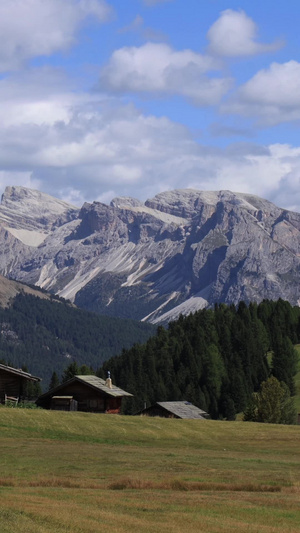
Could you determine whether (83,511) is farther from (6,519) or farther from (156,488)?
(156,488)

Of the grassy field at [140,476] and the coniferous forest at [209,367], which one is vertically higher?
the coniferous forest at [209,367]

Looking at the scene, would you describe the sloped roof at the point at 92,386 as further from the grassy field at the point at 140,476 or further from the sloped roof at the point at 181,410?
the grassy field at the point at 140,476

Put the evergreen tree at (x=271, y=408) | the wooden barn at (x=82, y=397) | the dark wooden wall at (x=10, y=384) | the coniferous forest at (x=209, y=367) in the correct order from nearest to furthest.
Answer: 1. the dark wooden wall at (x=10, y=384)
2. the wooden barn at (x=82, y=397)
3. the evergreen tree at (x=271, y=408)
4. the coniferous forest at (x=209, y=367)

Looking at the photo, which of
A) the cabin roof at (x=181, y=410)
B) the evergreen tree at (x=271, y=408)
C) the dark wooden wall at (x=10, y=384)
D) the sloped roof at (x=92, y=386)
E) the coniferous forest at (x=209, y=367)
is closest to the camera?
the dark wooden wall at (x=10, y=384)

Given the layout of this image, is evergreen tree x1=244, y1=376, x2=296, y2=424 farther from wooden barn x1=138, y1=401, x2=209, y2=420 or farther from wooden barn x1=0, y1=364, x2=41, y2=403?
wooden barn x1=0, y1=364, x2=41, y2=403

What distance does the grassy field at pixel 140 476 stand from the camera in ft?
89.9

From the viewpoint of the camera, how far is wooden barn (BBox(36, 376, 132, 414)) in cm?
9244

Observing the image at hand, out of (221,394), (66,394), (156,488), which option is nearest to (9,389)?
(66,394)

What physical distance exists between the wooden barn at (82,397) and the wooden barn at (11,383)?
32.9 ft

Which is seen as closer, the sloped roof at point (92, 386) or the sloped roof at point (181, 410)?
the sloped roof at point (92, 386)

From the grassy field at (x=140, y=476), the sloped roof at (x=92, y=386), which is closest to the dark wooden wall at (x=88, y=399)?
the sloped roof at (x=92, y=386)

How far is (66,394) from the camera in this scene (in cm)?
9431

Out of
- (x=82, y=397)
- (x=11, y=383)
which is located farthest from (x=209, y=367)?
(x=11, y=383)

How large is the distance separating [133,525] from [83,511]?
257 cm
